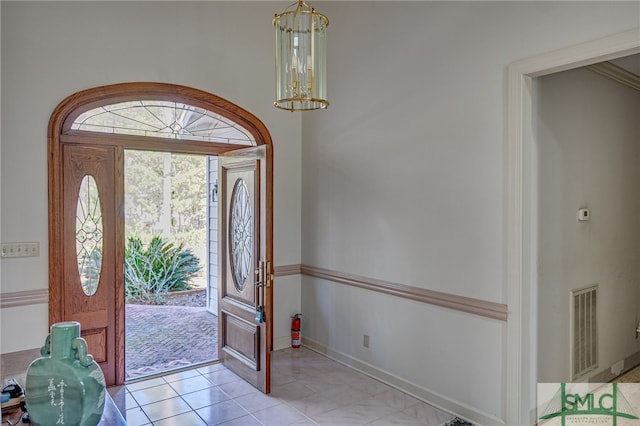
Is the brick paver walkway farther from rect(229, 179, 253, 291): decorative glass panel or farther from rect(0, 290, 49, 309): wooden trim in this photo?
rect(0, 290, 49, 309): wooden trim

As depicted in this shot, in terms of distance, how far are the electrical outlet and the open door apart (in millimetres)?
1621

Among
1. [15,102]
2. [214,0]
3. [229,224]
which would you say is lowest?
[229,224]

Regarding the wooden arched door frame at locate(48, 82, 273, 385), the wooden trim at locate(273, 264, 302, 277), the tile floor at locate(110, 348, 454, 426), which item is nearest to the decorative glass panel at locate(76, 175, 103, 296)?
the wooden arched door frame at locate(48, 82, 273, 385)

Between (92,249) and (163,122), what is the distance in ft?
4.18

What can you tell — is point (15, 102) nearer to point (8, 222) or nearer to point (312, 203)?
point (8, 222)

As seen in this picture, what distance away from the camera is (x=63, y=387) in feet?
4.67

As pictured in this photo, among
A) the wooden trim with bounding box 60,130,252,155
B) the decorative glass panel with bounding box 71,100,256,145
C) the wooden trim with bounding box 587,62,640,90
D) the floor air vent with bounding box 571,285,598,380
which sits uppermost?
the wooden trim with bounding box 587,62,640,90

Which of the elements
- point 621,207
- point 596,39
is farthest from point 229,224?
point 621,207

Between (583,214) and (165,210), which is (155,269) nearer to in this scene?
(165,210)

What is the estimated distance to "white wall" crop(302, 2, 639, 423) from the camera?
9.46 ft

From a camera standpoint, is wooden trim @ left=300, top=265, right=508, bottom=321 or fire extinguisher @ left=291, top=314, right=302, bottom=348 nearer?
wooden trim @ left=300, top=265, right=508, bottom=321

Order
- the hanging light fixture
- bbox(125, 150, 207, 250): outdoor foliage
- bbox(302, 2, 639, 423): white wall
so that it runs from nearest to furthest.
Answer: the hanging light fixture
bbox(302, 2, 639, 423): white wall
bbox(125, 150, 207, 250): outdoor foliage

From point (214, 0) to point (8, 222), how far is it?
102 inches

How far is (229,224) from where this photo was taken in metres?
4.34
